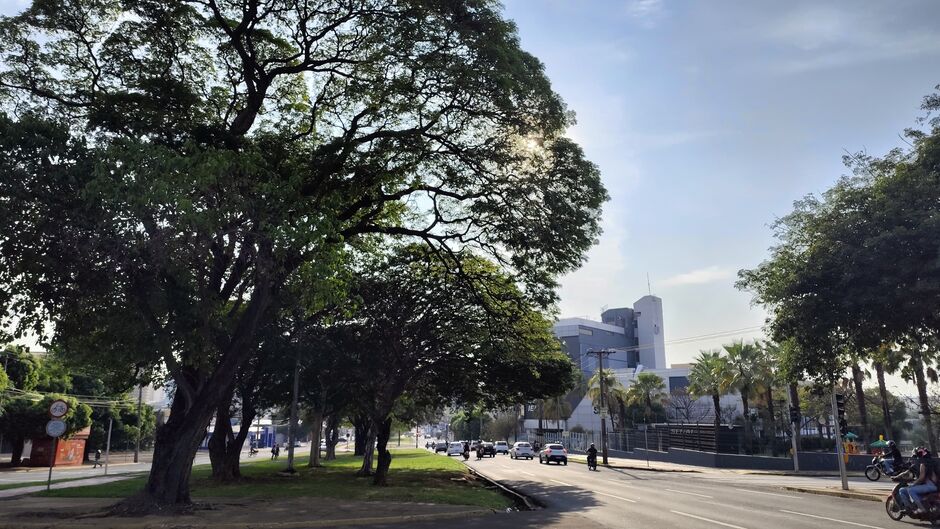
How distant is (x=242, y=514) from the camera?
14.5m

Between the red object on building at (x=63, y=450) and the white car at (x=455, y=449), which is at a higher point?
the red object on building at (x=63, y=450)

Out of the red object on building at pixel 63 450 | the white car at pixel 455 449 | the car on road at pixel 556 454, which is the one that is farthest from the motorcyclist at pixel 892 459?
A: the red object on building at pixel 63 450

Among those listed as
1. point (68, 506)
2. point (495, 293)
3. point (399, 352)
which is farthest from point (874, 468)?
point (68, 506)

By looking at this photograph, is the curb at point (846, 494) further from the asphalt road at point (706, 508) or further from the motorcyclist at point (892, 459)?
the motorcyclist at point (892, 459)

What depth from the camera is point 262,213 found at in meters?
13.4

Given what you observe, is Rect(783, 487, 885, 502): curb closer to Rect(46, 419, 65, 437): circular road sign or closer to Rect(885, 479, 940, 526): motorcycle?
Rect(885, 479, 940, 526): motorcycle

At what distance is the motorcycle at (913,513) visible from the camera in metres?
13.4

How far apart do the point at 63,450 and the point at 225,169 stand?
49.3m

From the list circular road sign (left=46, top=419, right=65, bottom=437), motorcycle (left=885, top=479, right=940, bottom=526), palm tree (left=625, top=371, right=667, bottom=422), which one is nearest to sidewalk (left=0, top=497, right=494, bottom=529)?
circular road sign (left=46, top=419, right=65, bottom=437)

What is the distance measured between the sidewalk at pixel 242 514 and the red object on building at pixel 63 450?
36.1 metres

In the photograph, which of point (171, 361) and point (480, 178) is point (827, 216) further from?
point (171, 361)

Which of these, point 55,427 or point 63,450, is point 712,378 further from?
point 63,450

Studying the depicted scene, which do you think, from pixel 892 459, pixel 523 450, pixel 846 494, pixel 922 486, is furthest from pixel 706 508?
pixel 523 450

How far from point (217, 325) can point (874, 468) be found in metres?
29.1
